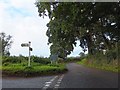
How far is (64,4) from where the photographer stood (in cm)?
2072

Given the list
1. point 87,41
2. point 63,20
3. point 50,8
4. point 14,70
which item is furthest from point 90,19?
point 87,41

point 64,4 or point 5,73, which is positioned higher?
point 64,4

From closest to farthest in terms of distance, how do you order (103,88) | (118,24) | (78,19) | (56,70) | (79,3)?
1. (103,88)
2. (79,3)
3. (78,19)
4. (118,24)
5. (56,70)

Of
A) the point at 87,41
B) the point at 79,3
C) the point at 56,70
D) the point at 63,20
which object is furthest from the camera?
the point at 87,41

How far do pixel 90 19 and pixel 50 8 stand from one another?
361cm

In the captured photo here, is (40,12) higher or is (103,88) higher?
(40,12)

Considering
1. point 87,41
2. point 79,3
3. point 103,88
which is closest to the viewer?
point 103,88

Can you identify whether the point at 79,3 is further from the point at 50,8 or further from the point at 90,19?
the point at 90,19

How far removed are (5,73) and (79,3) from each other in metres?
11.7

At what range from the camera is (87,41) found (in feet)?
193

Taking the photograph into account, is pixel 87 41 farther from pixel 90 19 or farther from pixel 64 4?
pixel 64 4

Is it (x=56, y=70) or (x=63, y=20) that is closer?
(x=63, y=20)

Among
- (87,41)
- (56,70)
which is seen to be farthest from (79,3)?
(87,41)

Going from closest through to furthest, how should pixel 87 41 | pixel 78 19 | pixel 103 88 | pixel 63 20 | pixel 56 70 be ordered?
1. pixel 103 88
2. pixel 78 19
3. pixel 63 20
4. pixel 56 70
5. pixel 87 41
